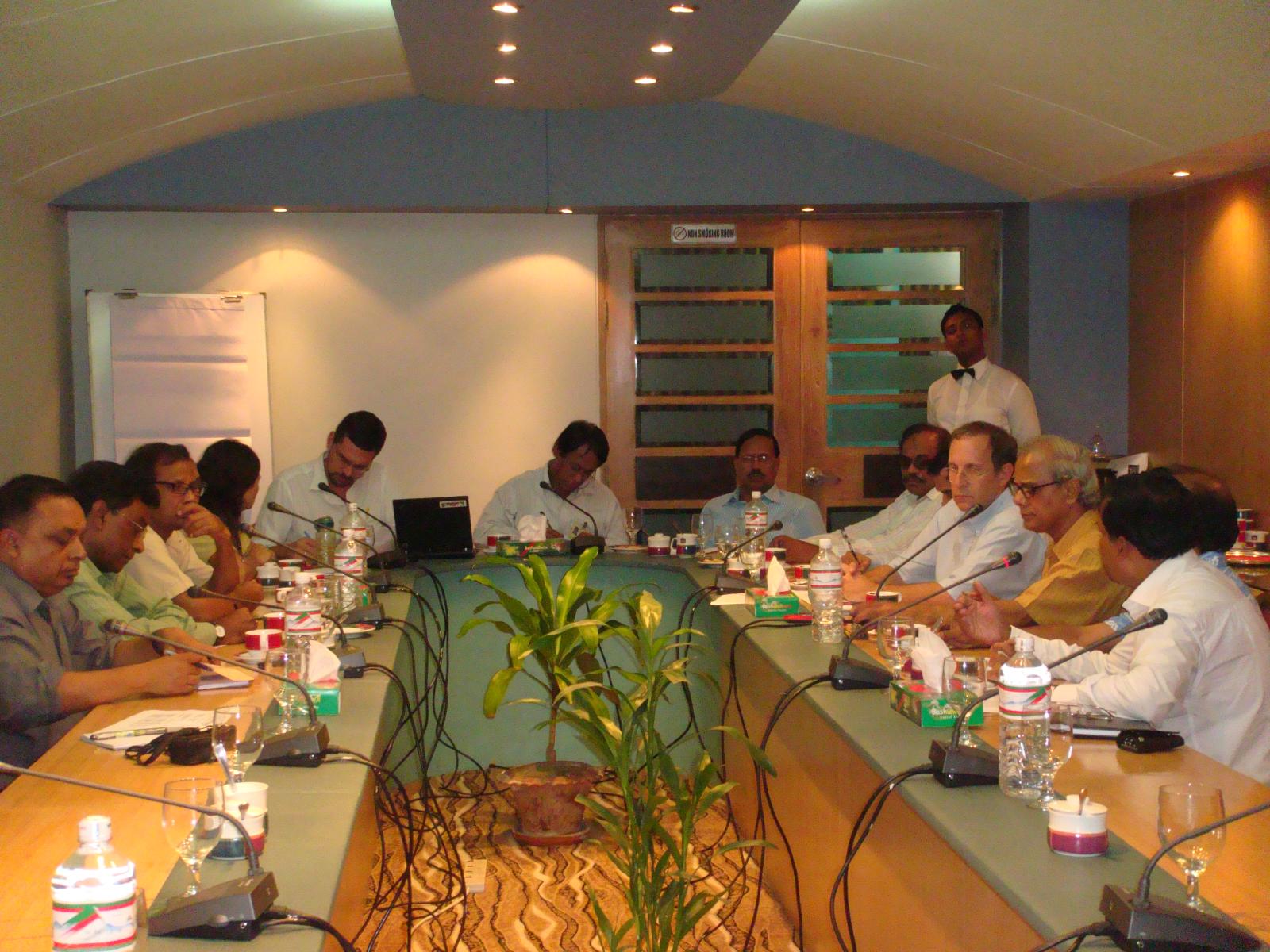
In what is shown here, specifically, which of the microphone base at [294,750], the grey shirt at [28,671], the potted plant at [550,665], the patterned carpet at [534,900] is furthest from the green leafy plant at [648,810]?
the grey shirt at [28,671]

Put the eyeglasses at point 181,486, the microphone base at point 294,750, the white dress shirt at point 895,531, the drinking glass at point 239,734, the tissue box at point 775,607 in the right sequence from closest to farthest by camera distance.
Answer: the drinking glass at point 239,734 < the microphone base at point 294,750 < the tissue box at point 775,607 < the eyeglasses at point 181,486 < the white dress shirt at point 895,531

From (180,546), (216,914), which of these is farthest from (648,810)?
(180,546)

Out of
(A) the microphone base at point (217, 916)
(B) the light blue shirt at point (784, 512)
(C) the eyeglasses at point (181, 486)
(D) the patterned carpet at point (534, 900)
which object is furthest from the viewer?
(B) the light blue shirt at point (784, 512)

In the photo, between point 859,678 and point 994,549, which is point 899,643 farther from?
point 994,549

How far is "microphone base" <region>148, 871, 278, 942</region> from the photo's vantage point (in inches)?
61.2

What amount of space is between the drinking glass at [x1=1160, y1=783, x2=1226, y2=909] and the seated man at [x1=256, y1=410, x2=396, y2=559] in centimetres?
379

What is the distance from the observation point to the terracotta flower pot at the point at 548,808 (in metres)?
4.23

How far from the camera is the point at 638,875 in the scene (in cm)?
295

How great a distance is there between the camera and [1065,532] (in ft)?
11.1

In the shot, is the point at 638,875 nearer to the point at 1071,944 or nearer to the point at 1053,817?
the point at 1053,817

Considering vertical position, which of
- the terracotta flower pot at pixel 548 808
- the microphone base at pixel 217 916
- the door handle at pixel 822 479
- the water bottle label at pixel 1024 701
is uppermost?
the door handle at pixel 822 479

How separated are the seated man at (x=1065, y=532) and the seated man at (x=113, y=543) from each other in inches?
83.8

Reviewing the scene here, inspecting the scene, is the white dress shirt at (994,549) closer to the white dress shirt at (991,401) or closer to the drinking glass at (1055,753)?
the drinking glass at (1055,753)

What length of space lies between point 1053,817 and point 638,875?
4.58 feet
